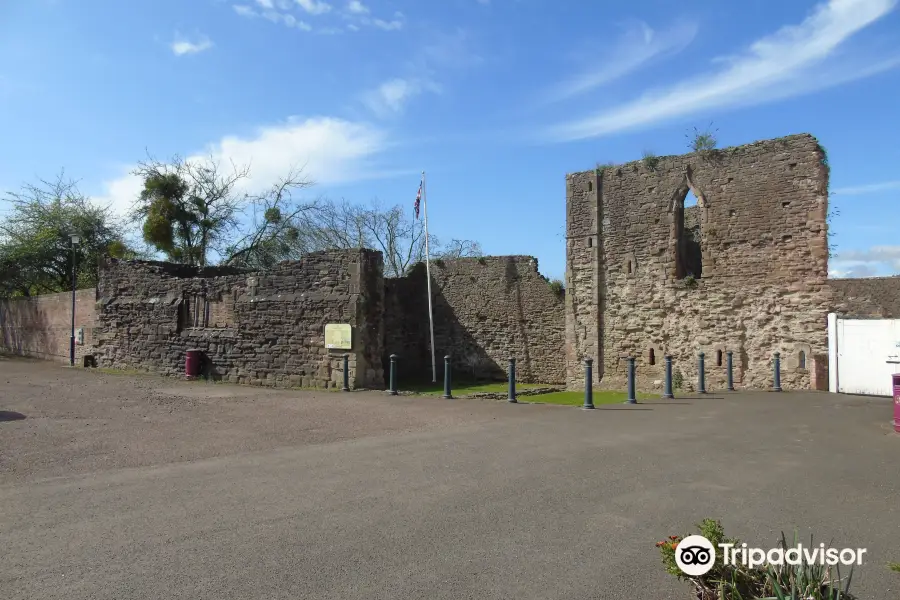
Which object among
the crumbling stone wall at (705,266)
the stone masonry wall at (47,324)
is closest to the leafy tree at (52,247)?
the stone masonry wall at (47,324)

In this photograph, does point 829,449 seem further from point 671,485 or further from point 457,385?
point 457,385

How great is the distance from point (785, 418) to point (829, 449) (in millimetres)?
2816

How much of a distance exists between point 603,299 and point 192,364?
12498 mm

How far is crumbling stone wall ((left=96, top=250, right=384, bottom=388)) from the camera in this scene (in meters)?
16.6

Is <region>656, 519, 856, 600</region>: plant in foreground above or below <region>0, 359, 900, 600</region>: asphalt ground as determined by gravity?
above

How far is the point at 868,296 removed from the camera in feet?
48.8

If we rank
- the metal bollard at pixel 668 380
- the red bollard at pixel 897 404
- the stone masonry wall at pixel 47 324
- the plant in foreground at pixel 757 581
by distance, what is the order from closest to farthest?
1. the plant in foreground at pixel 757 581
2. the red bollard at pixel 897 404
3. the metal bollard at pixel 668 380
4. the stone masonry wall at pixel 47 324

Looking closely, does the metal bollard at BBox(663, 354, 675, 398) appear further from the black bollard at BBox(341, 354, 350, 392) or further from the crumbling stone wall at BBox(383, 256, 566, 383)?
the black bollard at BBox(341, 354, 350, 392)

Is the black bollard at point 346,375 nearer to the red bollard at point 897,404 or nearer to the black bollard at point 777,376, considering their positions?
the black bollard at point 777,376

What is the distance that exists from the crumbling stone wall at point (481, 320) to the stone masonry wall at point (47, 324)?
11.4 metres

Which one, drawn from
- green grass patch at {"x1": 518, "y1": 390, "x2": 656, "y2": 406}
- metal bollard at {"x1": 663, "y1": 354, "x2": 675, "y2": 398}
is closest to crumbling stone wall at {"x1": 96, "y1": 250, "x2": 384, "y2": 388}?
green grass patch at {"x1": 518, "y1": 390, "x2": 656, "y2": 406}

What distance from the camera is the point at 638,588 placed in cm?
388

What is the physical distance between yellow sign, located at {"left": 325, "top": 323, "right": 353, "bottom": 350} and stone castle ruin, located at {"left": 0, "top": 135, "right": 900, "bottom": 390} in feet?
0.38

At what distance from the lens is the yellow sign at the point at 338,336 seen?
16.3 m
